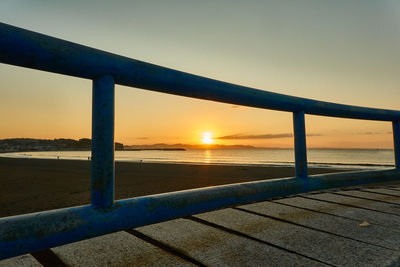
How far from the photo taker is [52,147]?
12456 cm

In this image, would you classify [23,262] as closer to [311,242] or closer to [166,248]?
[166,248]

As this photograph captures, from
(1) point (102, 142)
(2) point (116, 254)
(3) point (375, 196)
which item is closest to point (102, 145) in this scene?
(1) point (102, 142)

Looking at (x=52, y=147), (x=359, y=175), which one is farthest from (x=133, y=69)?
(x=52, y=147)

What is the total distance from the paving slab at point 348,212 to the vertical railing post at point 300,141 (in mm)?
432

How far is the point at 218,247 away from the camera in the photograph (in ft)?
3.45

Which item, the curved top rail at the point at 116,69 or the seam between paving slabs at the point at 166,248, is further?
the seam between paving slabs at the point at 166,248

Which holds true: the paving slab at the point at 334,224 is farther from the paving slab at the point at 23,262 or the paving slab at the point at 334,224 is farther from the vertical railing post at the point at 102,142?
the paving slab at the point at 23,262

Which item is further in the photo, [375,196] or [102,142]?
[375,196]

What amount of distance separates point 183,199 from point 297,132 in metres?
0.84

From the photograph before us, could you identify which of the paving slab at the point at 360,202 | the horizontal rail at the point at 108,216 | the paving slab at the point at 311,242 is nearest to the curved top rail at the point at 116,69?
the horizontal rail at the point at 108,216

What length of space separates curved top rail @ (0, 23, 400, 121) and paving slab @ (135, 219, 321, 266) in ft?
2.21

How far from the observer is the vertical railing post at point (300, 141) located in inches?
54.7

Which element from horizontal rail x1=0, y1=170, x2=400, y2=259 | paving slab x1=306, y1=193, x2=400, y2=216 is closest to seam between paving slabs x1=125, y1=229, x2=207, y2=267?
horizontal rail x1=0, y1=170, x2=400, y2=259

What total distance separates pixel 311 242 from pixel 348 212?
0.69 m
